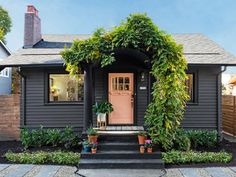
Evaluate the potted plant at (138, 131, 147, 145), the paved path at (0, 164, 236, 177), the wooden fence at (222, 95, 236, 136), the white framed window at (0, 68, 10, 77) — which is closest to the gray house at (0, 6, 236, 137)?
the wooden fence at (222, 95, 236, 136)

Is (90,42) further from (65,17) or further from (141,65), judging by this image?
(65,17)

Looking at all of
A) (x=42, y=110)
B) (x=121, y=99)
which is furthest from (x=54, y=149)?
(x=121, y=99)

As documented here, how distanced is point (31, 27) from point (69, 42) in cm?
176

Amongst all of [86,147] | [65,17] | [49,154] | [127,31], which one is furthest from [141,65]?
[65,17]

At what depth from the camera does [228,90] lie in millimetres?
26109

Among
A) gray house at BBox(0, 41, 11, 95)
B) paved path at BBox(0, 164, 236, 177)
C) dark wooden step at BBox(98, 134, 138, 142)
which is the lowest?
paved path at BBox(0, 164, 236, 177)

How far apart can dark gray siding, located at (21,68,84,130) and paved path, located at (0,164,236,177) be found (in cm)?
309

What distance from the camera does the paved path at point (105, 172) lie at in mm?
5848

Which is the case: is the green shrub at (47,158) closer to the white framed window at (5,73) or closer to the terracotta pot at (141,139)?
the terracotta pot at (141,139)

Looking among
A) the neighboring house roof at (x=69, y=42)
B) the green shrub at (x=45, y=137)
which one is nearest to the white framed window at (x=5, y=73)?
the neighboring house roof at (x=69, y=42)

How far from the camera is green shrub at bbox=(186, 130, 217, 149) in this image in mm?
8422

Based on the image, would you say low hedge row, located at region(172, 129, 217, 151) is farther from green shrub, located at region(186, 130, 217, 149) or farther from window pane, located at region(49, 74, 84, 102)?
window pane, located at region(49, 74, 84, 102)

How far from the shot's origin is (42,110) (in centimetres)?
945

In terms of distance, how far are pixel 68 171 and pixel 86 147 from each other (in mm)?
932
